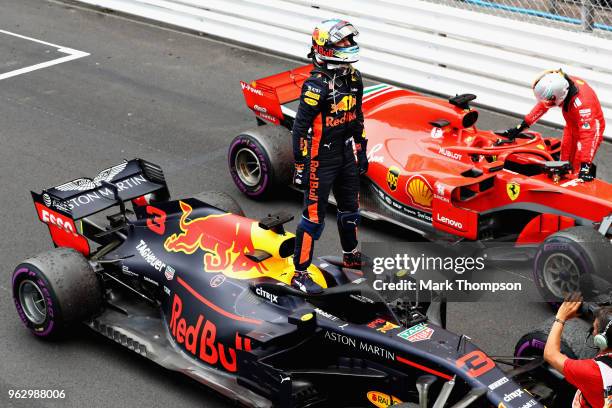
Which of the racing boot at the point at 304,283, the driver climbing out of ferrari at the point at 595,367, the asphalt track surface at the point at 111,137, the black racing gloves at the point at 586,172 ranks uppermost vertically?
the driver climbing out of ferrari at the point at 595,367


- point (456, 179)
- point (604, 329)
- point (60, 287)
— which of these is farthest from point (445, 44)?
point (604, 329)

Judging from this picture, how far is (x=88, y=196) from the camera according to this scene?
813cm

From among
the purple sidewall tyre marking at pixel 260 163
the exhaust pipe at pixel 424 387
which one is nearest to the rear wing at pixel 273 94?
the purple sidewall tyre marking at pixel 260 163

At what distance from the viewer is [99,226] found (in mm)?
8320

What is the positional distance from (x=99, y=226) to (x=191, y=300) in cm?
147

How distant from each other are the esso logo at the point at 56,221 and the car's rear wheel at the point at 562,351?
373 cm

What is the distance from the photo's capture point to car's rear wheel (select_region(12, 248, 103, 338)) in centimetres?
741

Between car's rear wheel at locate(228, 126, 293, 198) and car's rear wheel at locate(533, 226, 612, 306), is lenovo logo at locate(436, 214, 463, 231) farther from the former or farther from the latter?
car's rear wheel at locate(228, 126, 293, 198)

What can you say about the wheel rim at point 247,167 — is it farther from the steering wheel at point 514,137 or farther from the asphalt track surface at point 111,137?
the steering wheel at point 514,137

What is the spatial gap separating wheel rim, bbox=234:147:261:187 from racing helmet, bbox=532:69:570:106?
2977 millimetres

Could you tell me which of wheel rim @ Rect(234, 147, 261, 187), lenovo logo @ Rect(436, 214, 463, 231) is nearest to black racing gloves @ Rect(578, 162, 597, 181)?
lenovo logo @ Rect(436, 214, 463, 231)

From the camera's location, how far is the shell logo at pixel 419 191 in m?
9.05

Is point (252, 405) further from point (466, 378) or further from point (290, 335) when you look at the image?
point (466, 378)

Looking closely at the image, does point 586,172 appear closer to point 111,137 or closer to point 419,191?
point 419,191
